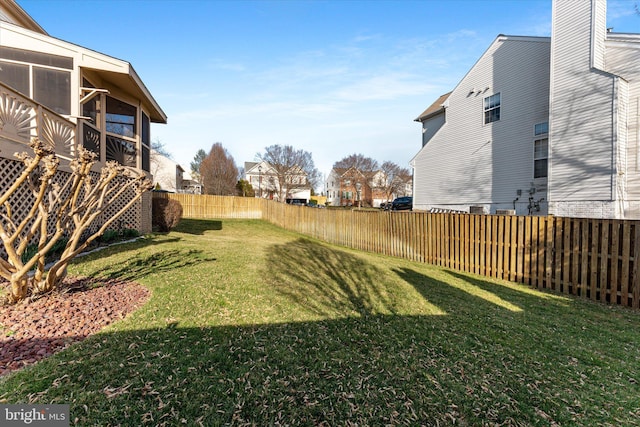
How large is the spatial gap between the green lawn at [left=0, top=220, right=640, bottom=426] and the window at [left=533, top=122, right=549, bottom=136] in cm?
1010

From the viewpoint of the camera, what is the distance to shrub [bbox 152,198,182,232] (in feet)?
35.6

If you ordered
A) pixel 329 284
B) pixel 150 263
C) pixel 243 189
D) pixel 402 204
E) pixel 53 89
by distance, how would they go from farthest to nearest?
pixel 243 189, pixel 402 204, pixel 53 89, pixel 150 263, pixel 329 284

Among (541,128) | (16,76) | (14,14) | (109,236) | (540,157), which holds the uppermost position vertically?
(14,14)

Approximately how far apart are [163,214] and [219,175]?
32.2m

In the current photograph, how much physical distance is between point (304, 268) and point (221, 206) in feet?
61.2

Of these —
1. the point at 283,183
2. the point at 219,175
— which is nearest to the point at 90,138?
the point at 219,175

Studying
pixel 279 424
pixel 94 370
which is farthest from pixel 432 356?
pixel 94 370

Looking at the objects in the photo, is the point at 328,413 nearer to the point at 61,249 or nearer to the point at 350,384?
the point at 350,384

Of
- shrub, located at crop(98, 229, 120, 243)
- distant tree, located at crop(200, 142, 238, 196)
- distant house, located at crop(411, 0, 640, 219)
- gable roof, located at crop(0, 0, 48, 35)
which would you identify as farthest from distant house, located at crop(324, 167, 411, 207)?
shrub, located at crop(98, 229, 120, 243)

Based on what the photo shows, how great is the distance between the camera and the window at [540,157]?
42.4 feet

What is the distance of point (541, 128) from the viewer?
→ 1310 centimetres

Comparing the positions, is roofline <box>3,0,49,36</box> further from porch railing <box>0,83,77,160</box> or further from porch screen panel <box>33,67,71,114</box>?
porch railing <box>0,83,77,160</box>

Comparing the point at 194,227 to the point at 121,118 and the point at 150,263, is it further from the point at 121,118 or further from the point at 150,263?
the point at 150,263

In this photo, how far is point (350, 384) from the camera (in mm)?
2717
